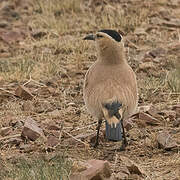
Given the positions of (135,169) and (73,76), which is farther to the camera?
(73,76)

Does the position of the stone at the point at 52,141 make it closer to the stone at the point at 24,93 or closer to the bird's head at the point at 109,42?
the bird's head at the point at 109,42

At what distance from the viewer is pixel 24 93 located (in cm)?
618

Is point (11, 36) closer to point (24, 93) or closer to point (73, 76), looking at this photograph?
point (73, 76)

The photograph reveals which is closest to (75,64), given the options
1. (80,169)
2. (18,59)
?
(18,59)

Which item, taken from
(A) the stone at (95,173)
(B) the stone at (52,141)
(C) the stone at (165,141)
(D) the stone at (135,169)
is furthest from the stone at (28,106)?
(A) the stone at (95,173)

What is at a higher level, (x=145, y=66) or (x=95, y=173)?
(x=95, y=173)

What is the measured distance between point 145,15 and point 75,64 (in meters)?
2.16

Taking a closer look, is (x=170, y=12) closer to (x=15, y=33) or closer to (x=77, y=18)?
(x=77, y=18)

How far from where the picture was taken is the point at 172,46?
25.9ft

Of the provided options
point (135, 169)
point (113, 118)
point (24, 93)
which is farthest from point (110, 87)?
point (24, 93)

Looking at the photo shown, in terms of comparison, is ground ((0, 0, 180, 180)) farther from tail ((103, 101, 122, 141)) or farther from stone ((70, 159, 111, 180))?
tail ((103, 101, 122, 141))

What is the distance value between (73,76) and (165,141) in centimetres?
269

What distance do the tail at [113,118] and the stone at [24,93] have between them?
1.99 m

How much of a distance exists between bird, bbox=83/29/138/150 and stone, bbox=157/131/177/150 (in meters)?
0.29
